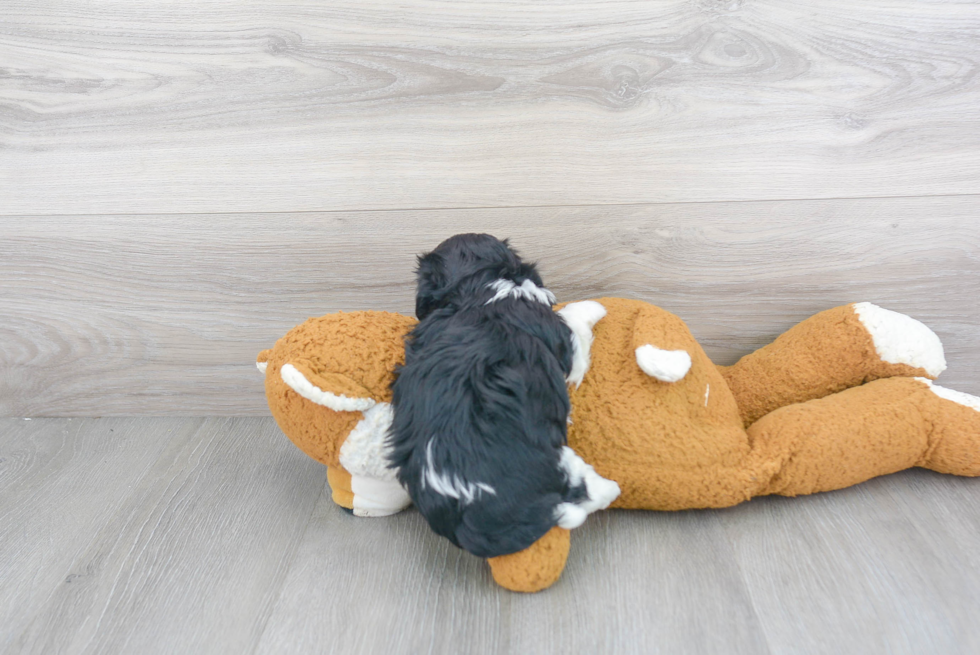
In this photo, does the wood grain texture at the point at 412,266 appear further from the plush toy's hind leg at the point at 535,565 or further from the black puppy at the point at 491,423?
the plush toy's hind leg at the point at 535,565

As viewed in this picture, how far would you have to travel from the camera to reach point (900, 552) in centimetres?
67

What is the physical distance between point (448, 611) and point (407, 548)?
0.36ft

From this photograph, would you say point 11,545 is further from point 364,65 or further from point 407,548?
point 364,65

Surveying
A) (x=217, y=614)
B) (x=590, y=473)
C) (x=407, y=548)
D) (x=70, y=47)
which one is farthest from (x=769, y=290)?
(x=70, y=47)

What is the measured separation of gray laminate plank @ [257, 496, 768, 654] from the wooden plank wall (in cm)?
35

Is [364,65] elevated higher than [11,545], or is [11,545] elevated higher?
[364,65]

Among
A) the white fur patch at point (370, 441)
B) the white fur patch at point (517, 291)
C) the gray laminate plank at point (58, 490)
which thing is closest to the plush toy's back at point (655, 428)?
the white fur patch at point (517, 291)

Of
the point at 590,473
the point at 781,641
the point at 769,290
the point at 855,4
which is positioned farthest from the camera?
the point at 769,290

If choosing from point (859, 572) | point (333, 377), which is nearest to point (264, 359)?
point (333, 377)

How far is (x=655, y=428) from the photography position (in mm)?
712

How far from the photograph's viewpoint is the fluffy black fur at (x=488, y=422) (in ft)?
1.97

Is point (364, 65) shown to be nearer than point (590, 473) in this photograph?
No

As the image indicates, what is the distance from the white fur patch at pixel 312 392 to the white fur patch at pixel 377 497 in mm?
125

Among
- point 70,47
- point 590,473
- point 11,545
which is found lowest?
point 11,545
